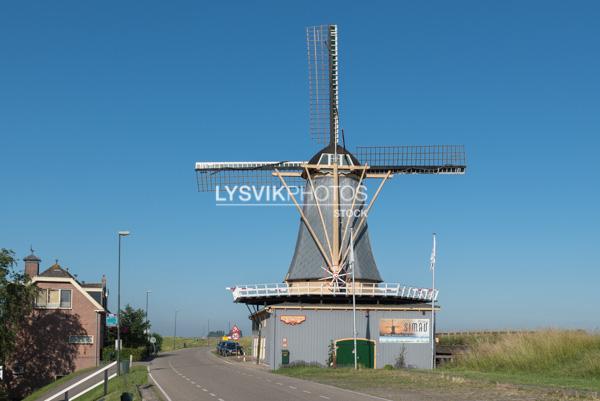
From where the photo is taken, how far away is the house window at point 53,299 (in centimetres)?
6175

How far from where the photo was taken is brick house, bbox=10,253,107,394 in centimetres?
6103

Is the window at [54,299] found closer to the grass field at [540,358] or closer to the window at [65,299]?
the window at [65,299]

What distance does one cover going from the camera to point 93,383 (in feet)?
146

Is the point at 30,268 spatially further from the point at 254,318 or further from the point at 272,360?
the point at 272,360

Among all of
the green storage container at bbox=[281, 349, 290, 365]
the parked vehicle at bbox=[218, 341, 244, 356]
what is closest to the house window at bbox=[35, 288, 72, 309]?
the parked vehicle at bbox=[218, 341, 244, 356]

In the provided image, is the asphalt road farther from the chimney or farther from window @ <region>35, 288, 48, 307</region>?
the chimney

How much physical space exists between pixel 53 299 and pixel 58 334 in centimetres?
278

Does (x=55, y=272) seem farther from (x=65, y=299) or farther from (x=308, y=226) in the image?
(x=308, y=226)

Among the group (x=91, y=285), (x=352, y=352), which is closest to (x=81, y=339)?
(x=91, y=285)

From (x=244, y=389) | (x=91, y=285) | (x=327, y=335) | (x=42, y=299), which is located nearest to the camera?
(x=244, y=389)

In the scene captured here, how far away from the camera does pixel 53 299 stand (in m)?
62.2

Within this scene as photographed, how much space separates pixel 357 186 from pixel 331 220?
11.1 ft

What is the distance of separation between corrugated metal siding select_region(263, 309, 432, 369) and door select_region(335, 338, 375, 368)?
34cm

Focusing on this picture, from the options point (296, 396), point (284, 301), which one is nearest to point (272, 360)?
point (284, 301)
